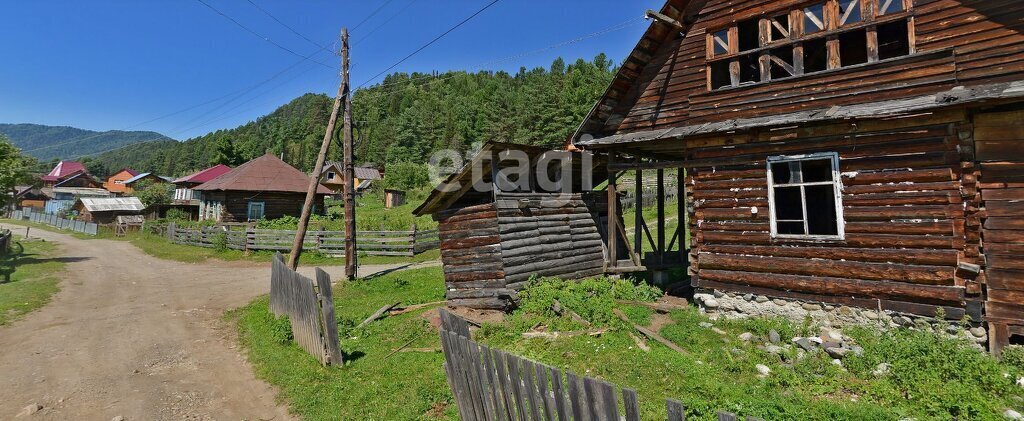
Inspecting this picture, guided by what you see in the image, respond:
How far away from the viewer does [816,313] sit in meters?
8.78

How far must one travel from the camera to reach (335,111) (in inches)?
600

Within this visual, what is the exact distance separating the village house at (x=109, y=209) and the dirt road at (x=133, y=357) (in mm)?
40462

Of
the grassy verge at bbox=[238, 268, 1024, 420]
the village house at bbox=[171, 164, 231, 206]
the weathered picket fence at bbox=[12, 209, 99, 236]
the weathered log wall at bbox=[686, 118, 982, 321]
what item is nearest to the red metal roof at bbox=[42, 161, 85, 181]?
the weathered picket fence at bbox=[12, 209, 99, 236]

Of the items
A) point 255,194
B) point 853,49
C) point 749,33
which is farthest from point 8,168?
point 853,49

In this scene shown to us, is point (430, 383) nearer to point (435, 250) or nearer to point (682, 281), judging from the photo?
point (682, 281)

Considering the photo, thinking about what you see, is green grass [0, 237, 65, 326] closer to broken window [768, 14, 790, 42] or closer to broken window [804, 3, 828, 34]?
broken window [768, 14, 790, 42]

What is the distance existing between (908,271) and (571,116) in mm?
66963

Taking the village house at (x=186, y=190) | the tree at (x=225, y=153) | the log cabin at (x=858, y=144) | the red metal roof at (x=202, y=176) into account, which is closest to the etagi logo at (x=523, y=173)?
the log cabin at (x=858, y=144)

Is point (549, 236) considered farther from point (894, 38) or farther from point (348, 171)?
point (894, 38)

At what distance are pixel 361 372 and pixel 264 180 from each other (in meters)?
34.5

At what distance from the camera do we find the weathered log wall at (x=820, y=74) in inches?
302

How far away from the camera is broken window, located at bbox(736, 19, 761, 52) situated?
10.5 m

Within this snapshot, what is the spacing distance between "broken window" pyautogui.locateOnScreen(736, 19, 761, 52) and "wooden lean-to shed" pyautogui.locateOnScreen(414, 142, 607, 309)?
4876 millimetres

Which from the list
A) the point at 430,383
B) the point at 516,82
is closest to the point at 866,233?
the point at 430,383
